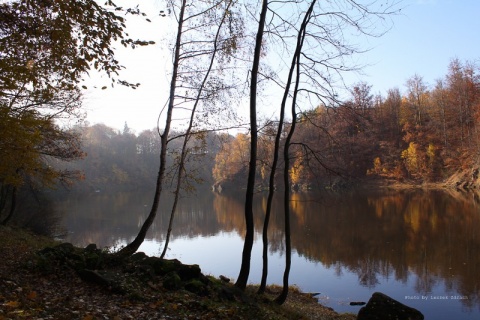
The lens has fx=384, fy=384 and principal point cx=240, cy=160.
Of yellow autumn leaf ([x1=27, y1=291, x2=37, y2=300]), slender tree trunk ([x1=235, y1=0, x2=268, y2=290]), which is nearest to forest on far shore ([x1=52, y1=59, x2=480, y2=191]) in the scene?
slender tree trunk ([x1=235, y1=0, x2=268, y2=290])

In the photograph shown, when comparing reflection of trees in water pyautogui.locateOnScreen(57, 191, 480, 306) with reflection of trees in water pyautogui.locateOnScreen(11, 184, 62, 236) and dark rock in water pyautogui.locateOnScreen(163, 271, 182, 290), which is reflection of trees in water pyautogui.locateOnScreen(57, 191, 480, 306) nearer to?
reflection of trees in water pyautogui.locateOnScreen(11, 184, 62, 236)

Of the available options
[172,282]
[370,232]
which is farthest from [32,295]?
[370,232]

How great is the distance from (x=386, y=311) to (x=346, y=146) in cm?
467

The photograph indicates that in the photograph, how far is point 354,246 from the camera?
67.7 feet

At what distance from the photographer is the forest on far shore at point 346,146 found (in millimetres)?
11258

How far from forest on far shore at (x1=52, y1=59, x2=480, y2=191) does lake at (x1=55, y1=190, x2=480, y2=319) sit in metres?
1.79

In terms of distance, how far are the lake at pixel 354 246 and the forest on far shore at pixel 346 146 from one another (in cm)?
179

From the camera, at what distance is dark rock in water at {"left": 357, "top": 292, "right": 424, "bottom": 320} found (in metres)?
10.0

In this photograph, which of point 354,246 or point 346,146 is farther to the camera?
point 354,246

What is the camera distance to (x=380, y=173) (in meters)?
59.0

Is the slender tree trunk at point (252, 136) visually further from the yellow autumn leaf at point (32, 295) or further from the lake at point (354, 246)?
the yellow autumn leaf at point (32, 295)

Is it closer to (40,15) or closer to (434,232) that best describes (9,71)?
(40,15)

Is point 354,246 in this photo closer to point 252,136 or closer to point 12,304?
point 252,136

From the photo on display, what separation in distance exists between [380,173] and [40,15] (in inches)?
2286
